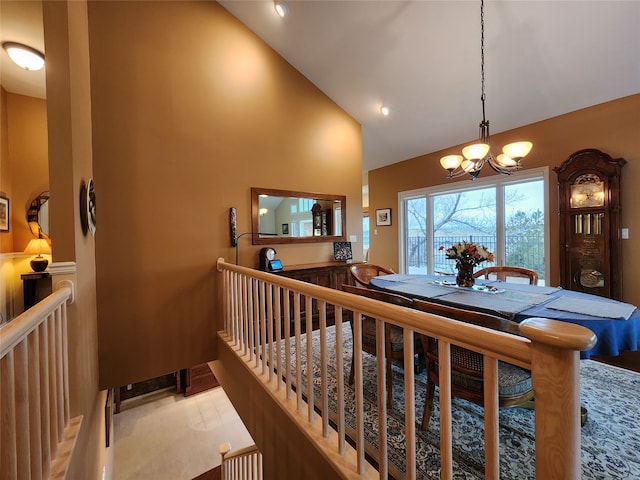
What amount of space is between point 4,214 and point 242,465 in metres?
4.03

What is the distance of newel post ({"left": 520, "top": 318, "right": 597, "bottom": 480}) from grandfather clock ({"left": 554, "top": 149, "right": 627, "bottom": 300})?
3.38 meters

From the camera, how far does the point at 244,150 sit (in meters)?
3.44

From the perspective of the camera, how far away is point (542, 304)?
1867mm

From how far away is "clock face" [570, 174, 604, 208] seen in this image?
297 centimetres

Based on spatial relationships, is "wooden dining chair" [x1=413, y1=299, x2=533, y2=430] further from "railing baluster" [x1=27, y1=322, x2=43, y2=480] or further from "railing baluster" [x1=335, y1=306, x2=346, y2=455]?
"railing baluster" [x1=27, y1=322, x2=43, y2=480]

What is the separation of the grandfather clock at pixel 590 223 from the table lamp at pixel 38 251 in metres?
6.08

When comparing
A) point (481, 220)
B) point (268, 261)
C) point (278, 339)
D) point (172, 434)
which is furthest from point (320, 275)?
point (172, 434)

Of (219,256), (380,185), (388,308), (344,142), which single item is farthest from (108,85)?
(380,185)

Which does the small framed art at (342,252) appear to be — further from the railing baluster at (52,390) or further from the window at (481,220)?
the railing baluster at (52,390)

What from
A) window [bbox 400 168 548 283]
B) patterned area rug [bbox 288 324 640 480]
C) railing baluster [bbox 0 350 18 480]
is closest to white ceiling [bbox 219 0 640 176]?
window [bbox 400 168 548 283]

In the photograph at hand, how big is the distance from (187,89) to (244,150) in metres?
0.86

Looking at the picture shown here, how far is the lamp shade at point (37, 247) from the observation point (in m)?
3.30

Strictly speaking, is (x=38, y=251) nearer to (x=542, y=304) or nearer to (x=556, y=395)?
(x=556, y=395)

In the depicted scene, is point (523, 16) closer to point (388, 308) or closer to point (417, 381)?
point (388, 308)
